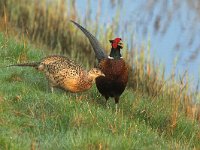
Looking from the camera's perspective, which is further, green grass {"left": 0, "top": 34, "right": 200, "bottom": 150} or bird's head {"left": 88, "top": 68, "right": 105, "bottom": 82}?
bird's head {"left": 88, "top": 68, "right": 105, "bottom": 82}

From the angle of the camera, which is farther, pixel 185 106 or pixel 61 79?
pixel 185 106

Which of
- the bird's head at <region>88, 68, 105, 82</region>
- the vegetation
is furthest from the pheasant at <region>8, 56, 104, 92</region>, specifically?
the vegetation

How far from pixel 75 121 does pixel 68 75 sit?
3.98 ft

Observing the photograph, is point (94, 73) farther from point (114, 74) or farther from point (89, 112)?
point (89, 112)

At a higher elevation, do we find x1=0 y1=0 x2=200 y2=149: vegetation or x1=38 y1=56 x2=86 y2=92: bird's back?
x1=38 y1=56 x2=86 y2=92: bird's back

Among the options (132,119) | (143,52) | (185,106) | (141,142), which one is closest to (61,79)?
(132,119)

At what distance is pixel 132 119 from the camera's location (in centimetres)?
673

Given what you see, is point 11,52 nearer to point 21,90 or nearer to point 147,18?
point 21,90

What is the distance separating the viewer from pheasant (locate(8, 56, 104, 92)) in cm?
676

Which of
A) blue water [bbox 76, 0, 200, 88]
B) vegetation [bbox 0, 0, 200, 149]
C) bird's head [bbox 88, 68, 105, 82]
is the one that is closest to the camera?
vegetation [bbox 0, 0, 200, 149]

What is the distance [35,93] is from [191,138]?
1.83 meters

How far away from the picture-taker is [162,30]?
40.2 feet

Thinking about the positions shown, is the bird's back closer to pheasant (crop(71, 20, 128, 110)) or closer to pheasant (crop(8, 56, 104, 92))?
pheasant (crop(8, 56, 104, 92))

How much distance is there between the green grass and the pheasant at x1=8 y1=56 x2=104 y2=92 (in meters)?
0.22
